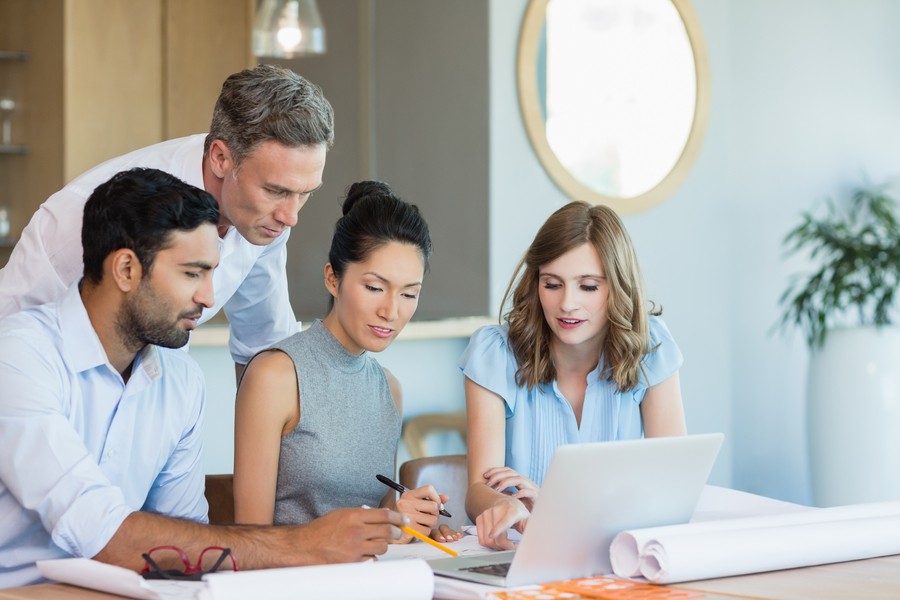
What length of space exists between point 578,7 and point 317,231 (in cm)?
156

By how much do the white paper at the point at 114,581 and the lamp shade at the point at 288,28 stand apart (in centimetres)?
284

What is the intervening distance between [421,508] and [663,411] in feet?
2.50

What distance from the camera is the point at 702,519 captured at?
1766mm

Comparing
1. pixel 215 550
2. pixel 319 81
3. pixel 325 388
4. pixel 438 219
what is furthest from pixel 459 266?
pixel 215 550

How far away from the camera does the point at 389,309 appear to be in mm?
1987

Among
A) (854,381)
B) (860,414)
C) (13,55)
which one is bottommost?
(860,414)

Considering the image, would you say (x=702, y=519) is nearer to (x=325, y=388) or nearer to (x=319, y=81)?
(x=325, y=388)

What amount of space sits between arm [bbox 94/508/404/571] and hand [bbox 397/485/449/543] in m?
0.20

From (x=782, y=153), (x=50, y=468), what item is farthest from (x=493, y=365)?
(x=782, y=153)

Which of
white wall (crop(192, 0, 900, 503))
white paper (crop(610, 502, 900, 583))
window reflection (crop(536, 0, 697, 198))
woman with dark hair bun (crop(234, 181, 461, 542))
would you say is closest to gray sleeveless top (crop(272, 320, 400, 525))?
woman with dark hair bun (crop(234, 181, 461, 542))

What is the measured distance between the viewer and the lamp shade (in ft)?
13.1

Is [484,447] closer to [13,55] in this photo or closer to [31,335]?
[31,335]

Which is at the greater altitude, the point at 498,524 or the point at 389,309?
the point at 389,309

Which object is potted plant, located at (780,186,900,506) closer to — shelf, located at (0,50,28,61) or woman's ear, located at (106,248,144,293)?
woman's ear, located at (106,248,144,293)
